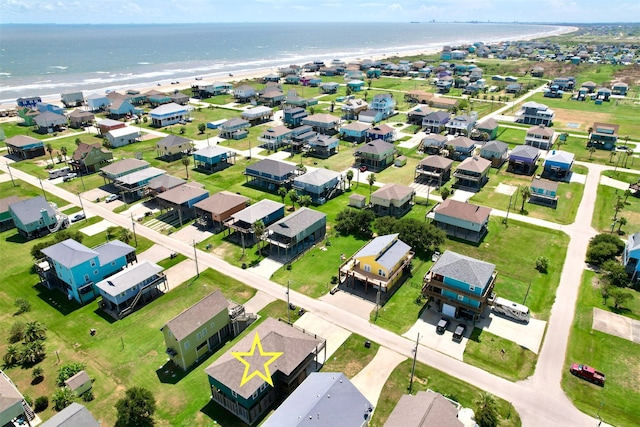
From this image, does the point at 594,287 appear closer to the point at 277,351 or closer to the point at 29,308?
the point at 277,351

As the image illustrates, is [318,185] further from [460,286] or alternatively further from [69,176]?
[69,176]

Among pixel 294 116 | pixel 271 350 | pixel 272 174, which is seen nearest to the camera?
pixel 271 350

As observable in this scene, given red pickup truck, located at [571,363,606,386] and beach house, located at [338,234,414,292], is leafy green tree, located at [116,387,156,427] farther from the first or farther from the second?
red pickup truck, located at [571,363,606,386]

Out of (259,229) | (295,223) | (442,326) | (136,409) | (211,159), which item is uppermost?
(211,159)

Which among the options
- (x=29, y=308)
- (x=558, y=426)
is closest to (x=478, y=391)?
Answer: (x=558, y=426)

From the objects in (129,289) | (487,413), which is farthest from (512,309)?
(129,289)

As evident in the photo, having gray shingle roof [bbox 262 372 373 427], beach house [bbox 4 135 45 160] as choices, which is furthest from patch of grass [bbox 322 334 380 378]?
beach house [bbox 4 135 45 160]
